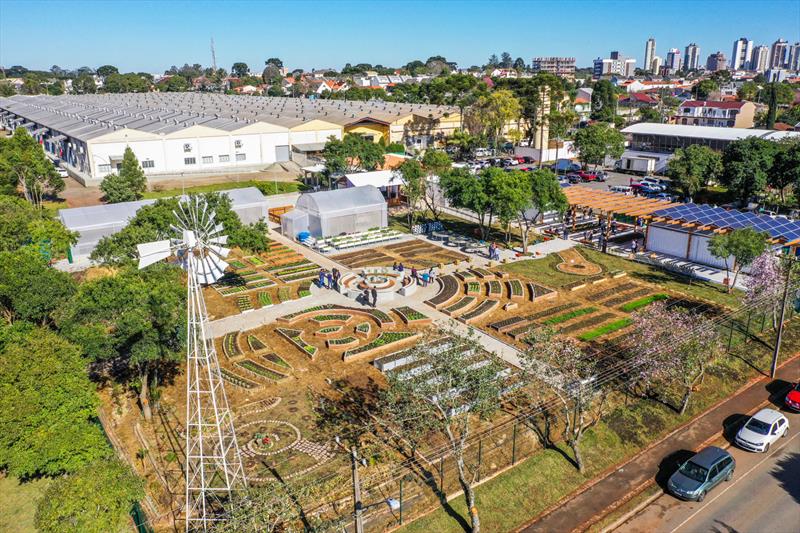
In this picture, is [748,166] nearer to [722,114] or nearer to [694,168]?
[694,168]

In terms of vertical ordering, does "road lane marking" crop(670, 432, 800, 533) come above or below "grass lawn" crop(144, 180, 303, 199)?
below

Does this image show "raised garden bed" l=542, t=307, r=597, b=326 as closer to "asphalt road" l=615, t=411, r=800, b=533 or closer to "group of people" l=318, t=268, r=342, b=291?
"asphalt road" l=615, t=411, r=800, b=533

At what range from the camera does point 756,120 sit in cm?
10644

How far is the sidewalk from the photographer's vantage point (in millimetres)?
19953

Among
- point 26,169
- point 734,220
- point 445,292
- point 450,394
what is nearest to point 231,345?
point 445,292

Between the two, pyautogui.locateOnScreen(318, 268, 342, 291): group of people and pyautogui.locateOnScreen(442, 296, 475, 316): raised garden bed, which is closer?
pyautogui.locateOnScreen(442, 296, 475, 316): raised garden bed

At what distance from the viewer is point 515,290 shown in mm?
38281

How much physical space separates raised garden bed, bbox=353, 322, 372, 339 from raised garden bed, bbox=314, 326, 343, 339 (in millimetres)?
964

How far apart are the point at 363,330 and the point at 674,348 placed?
52.4 ft

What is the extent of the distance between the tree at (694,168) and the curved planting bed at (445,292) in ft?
109

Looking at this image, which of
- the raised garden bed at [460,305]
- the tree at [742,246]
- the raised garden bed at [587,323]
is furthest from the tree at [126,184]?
the tree at [742,246]

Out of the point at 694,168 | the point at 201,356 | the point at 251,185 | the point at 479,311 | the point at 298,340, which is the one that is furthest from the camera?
the point at 251,185

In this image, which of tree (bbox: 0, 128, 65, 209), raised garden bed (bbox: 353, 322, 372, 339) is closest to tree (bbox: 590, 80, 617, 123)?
tree (bbox: 0, 128, 65, 209)

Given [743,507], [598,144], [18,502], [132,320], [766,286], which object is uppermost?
[598,144]
